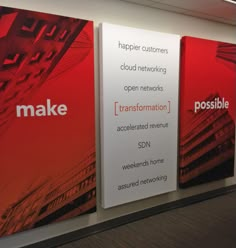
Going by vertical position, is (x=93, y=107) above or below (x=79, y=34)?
below

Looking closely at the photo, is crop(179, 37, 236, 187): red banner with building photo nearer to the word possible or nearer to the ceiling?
the word possible

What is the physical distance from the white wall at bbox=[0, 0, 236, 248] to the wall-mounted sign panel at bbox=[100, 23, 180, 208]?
141 millimetres

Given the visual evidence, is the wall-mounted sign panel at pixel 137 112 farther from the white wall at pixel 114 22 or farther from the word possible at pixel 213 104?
the word possible at pixel 213 104

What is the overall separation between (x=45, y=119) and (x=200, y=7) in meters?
2.39

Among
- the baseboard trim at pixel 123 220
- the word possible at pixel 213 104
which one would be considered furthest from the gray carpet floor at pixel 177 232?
the word possible at pixel 213 104

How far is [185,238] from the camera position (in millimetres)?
2881

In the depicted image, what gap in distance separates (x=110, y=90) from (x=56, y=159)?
942 mm

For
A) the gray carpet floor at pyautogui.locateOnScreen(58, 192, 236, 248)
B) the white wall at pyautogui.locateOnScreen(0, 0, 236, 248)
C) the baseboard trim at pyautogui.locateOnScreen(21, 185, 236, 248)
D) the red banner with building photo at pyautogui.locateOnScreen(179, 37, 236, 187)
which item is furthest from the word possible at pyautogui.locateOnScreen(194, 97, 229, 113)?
the gray carpet floor at pyautogui.locateOnScreen(58, 192, 236, 248)

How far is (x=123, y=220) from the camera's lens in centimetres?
321

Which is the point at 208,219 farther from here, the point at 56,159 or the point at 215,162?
the point at 56,159

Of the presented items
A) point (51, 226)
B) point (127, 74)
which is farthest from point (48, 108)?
point (51, 226)

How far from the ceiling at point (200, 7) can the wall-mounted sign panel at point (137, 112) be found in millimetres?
359

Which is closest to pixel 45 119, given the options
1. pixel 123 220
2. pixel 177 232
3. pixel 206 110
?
pixel 123 220

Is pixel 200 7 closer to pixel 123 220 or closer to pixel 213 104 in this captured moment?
pixel 213 104
